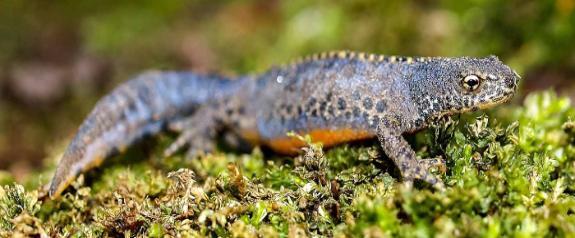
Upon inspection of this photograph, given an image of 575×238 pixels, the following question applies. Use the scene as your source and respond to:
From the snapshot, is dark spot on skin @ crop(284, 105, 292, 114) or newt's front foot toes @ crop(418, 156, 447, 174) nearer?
newt's front foot toes @ crop(418, 156, 447, 174)

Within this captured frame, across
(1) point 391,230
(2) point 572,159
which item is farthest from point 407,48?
(1) point 391,230

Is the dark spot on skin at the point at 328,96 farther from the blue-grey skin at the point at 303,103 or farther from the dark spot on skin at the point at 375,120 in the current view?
the dark spot on skin at the point at 375,120

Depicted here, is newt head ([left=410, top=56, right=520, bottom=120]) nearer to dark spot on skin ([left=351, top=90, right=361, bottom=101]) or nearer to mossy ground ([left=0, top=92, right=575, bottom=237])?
mossy ground ([left=0, top=92, right=575, bottom=237])

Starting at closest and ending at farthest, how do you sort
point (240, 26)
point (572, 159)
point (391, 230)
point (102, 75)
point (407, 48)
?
point (391, 230), point (572, 159), point (407, 48), point (102, 75), point (240, 26)

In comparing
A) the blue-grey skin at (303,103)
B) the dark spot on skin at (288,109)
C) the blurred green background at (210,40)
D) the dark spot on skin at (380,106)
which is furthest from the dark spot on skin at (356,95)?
the blurred green background at (210,40)

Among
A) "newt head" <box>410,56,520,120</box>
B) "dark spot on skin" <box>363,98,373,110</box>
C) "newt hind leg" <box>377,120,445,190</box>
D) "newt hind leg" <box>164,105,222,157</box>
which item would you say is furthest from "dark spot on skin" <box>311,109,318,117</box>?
"newt hind leg" <box>164,105,222,157</box>

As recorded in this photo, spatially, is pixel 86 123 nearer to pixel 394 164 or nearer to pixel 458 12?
pixel 394 164
